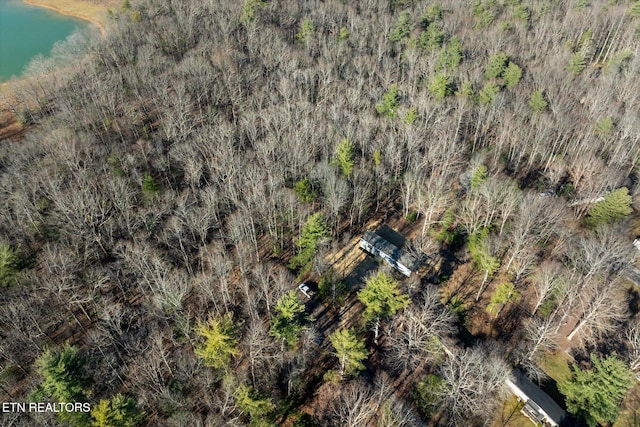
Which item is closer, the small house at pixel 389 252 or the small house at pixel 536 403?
the small house at pixel 536 403

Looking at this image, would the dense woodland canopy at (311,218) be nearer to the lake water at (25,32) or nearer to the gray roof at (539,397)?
the gray roof at (539,397)

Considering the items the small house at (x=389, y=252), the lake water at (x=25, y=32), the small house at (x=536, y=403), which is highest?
the lake water at (x=25, y=32)

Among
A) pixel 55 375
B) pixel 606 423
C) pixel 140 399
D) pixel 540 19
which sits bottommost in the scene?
pixel 606 423

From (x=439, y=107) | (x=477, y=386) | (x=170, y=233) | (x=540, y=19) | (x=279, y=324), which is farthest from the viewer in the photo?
(x=540, y=19)

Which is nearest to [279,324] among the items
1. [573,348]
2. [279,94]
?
[573,348]

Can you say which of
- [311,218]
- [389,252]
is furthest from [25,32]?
[389,252]

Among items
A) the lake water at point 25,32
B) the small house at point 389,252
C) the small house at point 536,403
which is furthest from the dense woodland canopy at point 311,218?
the lake water at point 25,32

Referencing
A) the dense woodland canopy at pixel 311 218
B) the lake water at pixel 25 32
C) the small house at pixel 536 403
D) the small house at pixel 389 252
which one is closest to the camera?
the small house at pixel 536 403

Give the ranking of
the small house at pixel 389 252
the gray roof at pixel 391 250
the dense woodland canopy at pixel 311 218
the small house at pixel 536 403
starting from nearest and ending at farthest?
the small house at pixel 536 403 < the dense woodland canopy at pixel 311 218 < the small house at pixel 389 252 < the gray roof at pixel 391 250

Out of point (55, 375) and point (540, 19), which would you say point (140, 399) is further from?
point (540, 19)
